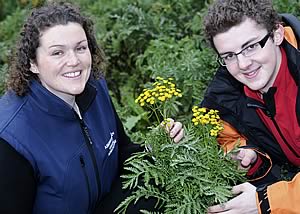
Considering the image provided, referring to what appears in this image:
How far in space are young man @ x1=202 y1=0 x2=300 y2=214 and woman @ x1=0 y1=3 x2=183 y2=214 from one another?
1.49ft

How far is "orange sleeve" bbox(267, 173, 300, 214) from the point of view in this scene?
9.45 feet

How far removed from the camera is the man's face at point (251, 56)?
3.07m

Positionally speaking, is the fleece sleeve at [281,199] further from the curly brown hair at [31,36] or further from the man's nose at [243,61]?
the curly brown hair at [31,36]

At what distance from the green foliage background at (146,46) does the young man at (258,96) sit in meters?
1.12

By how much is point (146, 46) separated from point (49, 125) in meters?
3.00

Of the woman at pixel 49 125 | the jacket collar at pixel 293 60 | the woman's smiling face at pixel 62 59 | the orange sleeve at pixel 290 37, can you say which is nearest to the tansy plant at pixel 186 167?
the woman at pixel 49 125

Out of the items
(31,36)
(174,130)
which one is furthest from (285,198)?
(31,36)

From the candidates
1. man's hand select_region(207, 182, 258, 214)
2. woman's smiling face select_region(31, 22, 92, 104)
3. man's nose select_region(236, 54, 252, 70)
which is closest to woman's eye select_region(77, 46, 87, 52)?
woman's smiling face select_region(31, 22, 92, 104)

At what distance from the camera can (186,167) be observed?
9.60 ft

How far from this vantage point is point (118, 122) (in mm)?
3746

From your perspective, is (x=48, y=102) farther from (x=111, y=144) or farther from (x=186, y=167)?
(x=186, y=167)

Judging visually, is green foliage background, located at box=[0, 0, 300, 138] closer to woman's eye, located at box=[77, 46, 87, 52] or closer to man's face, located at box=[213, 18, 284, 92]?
man's face, located at box=[213, 18, 284, 92]

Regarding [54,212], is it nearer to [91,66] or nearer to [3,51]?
[91,66]

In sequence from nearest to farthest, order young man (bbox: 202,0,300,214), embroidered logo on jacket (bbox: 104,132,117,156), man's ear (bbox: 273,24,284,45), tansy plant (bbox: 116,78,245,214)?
tansy plant (bbox: 116,78,245,214), young man (bbox: 202,0,300,214), man's ear (bbox: 273,24,284,45), embroidered logo on jacket (bbox: 104,132,117,156)
